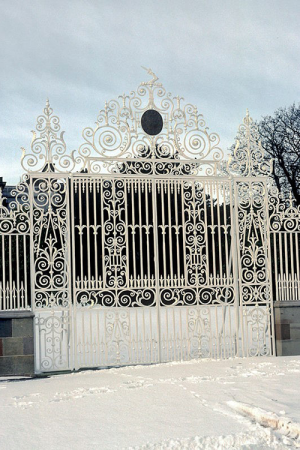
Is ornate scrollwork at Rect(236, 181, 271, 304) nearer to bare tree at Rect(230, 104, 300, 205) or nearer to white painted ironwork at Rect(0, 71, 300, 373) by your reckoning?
white painted ironwork at Rect(0, 71, 300, 373)

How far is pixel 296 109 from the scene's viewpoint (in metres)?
24.1

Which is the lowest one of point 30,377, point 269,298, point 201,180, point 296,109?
point 30,377

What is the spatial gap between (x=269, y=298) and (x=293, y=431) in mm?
4241

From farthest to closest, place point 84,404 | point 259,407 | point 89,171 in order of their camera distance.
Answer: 1. point 89,171
2. point 84,404
3. point 259,407

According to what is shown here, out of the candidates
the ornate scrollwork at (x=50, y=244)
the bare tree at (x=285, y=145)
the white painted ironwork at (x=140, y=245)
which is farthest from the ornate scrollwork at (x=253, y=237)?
the bare tree at (x=285, y=145)

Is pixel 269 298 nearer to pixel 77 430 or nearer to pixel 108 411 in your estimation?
pixel 108 411

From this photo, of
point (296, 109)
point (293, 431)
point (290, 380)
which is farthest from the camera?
point (296, 109)

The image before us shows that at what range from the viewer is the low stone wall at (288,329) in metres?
8.44

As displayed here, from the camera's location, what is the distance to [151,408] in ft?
17.0

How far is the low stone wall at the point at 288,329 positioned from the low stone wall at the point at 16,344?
12.1 ft

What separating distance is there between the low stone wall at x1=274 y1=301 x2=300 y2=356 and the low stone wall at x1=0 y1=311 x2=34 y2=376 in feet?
12.1

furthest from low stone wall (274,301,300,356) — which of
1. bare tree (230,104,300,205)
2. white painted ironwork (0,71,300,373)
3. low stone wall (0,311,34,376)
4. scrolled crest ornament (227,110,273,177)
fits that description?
bare tree (230,104,300,205)

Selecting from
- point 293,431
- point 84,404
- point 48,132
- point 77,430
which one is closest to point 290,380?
point 293,431

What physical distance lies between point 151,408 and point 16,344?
2.79m
